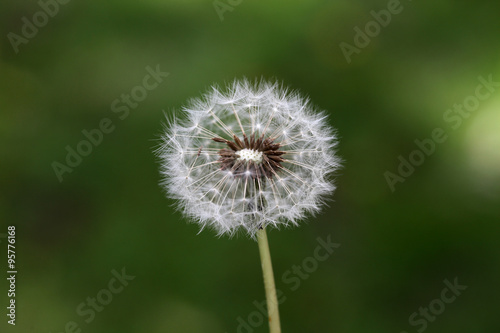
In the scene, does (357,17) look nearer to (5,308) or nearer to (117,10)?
(117,10)

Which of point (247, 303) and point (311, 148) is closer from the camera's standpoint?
point (311, 148)

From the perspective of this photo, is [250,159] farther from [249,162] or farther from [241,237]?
[241,237]

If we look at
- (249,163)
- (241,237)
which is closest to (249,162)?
(249,163)

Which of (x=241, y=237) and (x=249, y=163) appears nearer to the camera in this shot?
(x=249, y=163)

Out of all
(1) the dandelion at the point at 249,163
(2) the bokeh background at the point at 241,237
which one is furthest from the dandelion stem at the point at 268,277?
(2) the bokeh background at the point at 241,237

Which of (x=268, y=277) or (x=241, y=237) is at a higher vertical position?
(x=241, y=237)

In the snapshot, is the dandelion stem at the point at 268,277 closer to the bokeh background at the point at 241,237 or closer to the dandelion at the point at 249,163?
the dandelion at the point at 249,163

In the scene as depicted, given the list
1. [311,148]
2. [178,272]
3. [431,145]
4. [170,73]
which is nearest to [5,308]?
[178,272]
